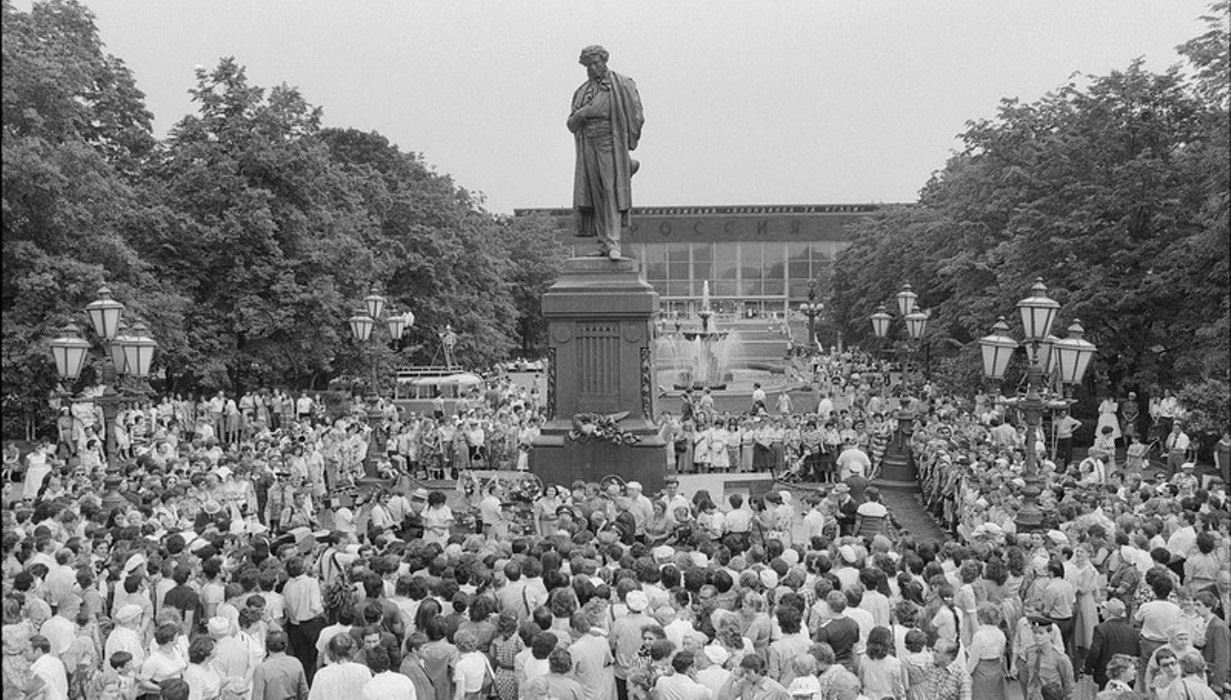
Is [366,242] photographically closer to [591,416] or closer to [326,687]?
[591,416]

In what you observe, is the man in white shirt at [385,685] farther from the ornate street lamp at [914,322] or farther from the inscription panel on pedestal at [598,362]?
the ornate street lamp at [914,322]

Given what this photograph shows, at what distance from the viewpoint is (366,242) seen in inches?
1721

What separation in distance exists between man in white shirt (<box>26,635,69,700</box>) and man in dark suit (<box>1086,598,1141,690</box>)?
7.72 meters

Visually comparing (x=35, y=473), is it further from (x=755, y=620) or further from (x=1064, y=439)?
(x=1064, y=439)

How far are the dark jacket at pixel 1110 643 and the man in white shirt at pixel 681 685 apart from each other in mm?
3689

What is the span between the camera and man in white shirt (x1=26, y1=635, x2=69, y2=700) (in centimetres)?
728

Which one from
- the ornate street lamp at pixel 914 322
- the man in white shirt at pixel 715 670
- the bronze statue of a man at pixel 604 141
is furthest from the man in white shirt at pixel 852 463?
the man in white shirt at pixel 715 670

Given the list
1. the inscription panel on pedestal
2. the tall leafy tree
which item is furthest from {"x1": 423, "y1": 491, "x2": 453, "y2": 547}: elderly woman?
the tall leafy tree

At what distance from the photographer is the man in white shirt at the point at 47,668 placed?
7276 millimetres

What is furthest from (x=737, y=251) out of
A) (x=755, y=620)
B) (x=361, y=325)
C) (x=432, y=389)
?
(x=755, y=620)

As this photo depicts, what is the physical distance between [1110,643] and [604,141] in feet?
41.0

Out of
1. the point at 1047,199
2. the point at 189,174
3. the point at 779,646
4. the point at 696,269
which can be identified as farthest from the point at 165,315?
the point at 696,269

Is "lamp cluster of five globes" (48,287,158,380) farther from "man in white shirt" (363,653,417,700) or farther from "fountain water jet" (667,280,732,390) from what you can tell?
"fountain water jet" (667,280,732,390)

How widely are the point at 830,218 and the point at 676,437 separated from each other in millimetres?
93782
